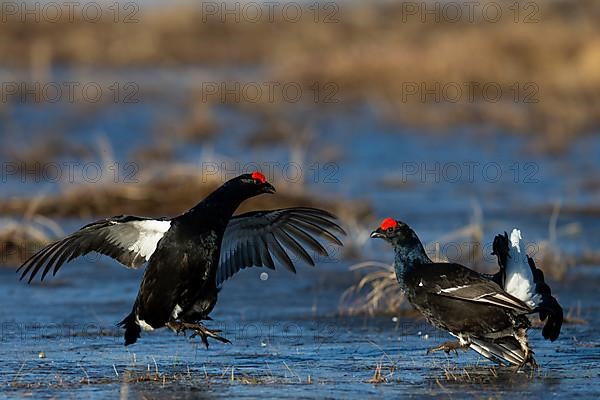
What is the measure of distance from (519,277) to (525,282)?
0.13ft

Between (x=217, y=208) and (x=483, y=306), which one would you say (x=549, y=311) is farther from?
(x=217, y=208)

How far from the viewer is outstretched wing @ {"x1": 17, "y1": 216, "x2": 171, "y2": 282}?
21.9 feet

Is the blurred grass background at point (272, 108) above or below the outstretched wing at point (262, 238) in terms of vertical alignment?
above

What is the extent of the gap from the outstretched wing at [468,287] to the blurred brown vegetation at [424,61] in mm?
10146

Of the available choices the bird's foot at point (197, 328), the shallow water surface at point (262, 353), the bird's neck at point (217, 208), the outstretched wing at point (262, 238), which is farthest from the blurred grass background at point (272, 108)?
the bird's foot at point (197, 328)

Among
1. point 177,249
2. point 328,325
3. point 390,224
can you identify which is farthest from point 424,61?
point 177,249

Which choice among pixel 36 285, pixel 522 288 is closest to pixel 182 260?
pixel 522 288

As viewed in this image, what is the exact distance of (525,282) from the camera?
631 cm

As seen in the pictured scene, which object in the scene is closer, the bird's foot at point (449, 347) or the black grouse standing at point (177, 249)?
the bird's foot at point (449, 347)

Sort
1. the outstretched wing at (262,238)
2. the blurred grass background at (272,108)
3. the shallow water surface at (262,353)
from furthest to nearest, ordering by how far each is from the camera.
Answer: the blurred grass background at (272,108)
the outstretched wing at (262,238)
the shallow water surface at (262,353)

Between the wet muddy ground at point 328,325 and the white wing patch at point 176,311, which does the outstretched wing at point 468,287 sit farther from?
the white wing patch at point 176,311

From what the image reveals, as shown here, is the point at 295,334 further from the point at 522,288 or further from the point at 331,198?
the point at 331,198

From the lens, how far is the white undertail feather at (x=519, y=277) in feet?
20.7

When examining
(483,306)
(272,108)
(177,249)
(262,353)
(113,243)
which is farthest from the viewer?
(272,108)
